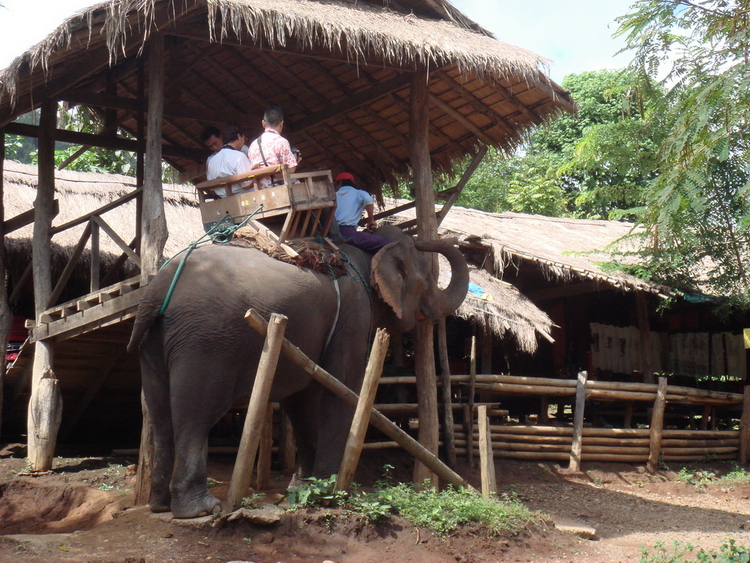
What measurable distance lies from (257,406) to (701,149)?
5.56 metres

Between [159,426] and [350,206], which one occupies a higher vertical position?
[350,206]

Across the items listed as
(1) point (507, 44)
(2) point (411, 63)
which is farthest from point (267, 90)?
(1) point (507, 44)

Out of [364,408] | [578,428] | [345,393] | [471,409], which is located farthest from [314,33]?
[578,428]

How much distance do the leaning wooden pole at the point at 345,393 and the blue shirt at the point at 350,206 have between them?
1956 mm

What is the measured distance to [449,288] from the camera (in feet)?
26.0

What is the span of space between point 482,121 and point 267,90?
2.40 metres

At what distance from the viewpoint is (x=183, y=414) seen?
5855 millimetres

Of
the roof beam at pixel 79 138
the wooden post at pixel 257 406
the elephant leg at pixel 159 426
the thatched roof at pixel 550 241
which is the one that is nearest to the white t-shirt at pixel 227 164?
the elephant leg at pixel 159 426

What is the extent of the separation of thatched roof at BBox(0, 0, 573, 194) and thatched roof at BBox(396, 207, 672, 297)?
2.58 metres

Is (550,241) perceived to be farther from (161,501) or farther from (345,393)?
(161,501)

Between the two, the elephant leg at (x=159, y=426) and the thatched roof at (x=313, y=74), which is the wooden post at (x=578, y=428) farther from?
the elephant leg at (x=159, y=426)

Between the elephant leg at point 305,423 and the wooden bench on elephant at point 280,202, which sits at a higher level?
the wooden bench on elephant at point 280,202

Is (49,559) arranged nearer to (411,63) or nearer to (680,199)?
(411,63)

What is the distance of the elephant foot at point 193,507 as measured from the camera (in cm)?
570
